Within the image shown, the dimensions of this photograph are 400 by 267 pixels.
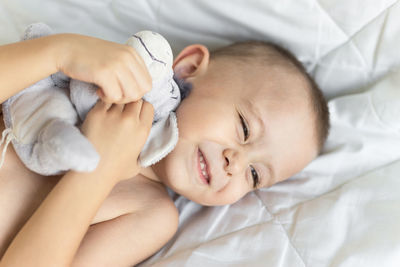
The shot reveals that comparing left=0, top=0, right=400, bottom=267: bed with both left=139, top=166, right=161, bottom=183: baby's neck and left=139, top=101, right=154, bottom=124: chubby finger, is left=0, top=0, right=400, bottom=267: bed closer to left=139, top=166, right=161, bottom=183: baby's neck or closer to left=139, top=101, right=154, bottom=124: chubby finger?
left=139, top=166, right=161, bottom=183: baby's neck

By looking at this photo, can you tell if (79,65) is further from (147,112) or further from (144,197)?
(144,197)

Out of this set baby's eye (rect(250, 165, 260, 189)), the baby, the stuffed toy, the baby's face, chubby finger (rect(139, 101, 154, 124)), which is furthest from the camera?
baby's eye (rect(250, 165, 260, 189))

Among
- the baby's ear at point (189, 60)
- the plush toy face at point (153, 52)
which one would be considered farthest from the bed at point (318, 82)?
the plush toy face at point (153, 52)

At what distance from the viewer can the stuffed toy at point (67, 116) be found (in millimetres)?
819

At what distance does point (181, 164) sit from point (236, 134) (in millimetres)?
157

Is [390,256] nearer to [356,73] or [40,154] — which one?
[356,73]

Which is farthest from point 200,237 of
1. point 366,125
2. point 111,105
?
point 366,125

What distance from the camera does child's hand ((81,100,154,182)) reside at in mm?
960

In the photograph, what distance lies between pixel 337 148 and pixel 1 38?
105 cm

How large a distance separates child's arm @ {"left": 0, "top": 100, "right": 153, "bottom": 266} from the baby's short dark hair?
0.41m

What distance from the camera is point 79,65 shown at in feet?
2.96

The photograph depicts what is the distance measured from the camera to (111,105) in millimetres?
1003

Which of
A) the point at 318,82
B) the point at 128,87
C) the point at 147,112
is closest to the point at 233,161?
the point at 147,112

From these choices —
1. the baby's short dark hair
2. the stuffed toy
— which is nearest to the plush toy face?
the stuffed toy
